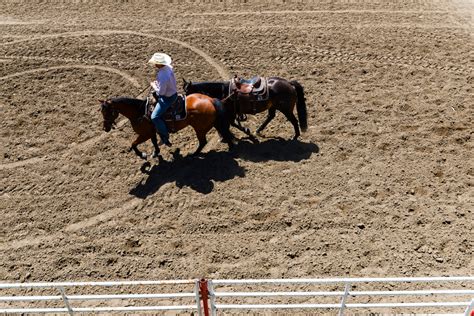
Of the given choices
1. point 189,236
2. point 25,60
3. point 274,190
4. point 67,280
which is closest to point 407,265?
point 274,190

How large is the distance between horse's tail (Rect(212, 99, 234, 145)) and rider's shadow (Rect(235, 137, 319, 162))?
38 cm

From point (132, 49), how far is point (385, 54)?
22.8 feet

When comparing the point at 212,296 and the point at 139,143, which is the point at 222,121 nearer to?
the point at 139,143

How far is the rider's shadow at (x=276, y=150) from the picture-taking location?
815 centimetres

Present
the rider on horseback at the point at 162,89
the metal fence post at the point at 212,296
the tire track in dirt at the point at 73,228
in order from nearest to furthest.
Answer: the metal fence post at the point at 212,296 < the tire track in dirt at the point at 73,228 < the rider on horseback at the point at 162,89

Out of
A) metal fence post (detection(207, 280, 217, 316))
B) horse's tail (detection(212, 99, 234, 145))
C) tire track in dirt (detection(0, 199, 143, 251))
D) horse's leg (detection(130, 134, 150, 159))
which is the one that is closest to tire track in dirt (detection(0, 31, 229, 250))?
tire track in dirt (detection(0, 199, 143, 251))

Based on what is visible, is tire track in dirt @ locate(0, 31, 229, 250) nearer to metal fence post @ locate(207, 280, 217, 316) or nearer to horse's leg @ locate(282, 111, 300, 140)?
horse's leg @ locate(282, 111, 300, 140)

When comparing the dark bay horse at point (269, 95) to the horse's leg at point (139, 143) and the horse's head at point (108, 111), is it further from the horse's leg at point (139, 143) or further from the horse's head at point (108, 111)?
the horse's head at point (108, 111)

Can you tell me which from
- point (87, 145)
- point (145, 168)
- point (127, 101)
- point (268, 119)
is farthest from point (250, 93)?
point (87, 145)

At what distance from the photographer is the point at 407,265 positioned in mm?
6074

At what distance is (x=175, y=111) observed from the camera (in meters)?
7.60

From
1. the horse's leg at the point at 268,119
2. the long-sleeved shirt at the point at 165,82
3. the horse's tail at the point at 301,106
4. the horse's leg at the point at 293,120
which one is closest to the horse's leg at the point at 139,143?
the long-sleeved shirt at the point at 165,82

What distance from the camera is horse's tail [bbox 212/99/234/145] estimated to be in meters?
7.84

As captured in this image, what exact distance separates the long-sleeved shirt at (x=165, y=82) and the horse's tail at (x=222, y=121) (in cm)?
89
